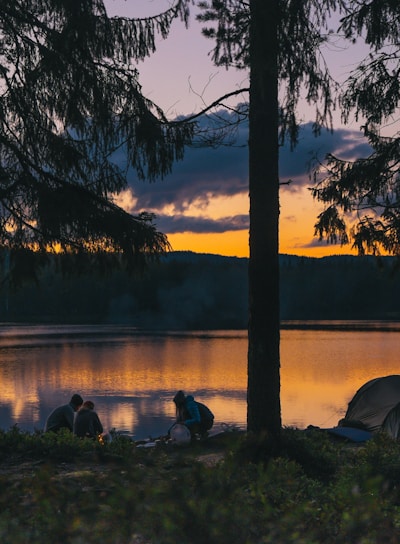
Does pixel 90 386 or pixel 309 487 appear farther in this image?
pixel 90 386

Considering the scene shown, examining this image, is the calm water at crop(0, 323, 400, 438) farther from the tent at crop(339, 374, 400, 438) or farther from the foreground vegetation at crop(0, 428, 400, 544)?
the foreground vegetation at crop(0, 428, 400, 544)

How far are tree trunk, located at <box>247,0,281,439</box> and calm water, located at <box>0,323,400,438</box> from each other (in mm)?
14668

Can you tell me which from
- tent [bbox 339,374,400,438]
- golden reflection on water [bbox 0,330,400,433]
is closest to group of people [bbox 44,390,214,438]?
tent [bbox 339,374,400,438]

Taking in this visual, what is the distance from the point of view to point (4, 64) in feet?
32.0

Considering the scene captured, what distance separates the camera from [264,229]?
952cm

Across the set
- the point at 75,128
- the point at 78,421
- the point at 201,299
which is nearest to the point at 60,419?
the point at 78,421

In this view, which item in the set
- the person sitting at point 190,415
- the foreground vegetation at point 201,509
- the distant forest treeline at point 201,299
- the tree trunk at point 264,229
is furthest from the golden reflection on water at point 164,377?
the distant forest treeline at point 201,299

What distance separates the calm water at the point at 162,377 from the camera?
28.4 m

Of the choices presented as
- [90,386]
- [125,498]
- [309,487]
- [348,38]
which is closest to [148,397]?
[90,386]

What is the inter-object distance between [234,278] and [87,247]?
181149mm

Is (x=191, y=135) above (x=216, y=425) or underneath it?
above

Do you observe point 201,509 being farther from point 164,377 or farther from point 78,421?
point 164,377

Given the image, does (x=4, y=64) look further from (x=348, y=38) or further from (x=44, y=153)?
(x=348, y=38)

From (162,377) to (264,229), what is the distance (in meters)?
34.6
